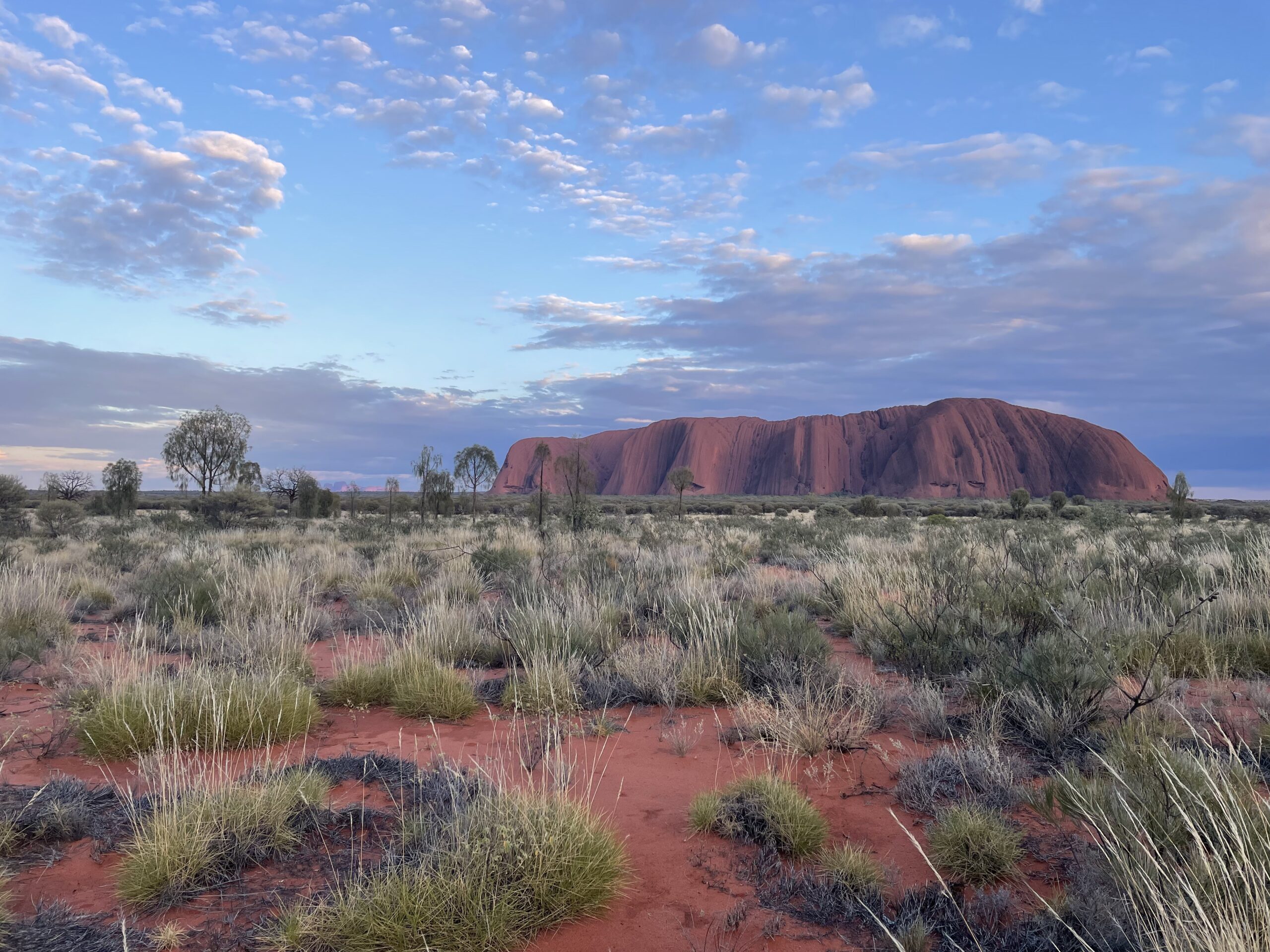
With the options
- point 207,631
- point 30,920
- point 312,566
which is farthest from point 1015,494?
point 30,920

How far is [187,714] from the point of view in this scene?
14.9 feet

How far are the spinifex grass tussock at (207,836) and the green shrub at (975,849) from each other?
281cm

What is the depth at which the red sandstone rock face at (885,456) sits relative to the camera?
103 metres

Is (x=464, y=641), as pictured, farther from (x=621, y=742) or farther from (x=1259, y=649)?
(x=1259, y=649)

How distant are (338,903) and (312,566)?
404 inches

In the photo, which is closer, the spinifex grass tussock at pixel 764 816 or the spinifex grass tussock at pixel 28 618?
the spinifex grass tussock at pixel 764 816

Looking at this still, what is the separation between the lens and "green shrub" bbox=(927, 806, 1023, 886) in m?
2.94

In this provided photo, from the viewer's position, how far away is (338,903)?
247 cm

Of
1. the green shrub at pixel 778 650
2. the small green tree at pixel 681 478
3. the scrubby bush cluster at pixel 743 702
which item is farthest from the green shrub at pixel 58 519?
the small green tree at pixel 681 478

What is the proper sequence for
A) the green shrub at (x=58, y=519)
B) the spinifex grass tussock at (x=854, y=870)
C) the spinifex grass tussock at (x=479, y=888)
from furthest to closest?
the green shrub at (x=58, y=519)
the spinifex grass tussock at (x=854, y=870)
the spinifex grass tussock at (x=479, y=888)

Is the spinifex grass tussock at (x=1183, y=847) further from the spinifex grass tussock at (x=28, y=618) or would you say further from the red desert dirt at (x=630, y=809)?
the spinifex grass tussock at (x=28, y=618)

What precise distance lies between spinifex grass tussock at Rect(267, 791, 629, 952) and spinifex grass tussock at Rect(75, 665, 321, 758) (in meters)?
2.12

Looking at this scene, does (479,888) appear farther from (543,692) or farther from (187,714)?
(187,714)

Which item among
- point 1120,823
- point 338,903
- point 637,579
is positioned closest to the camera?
point 338,903
